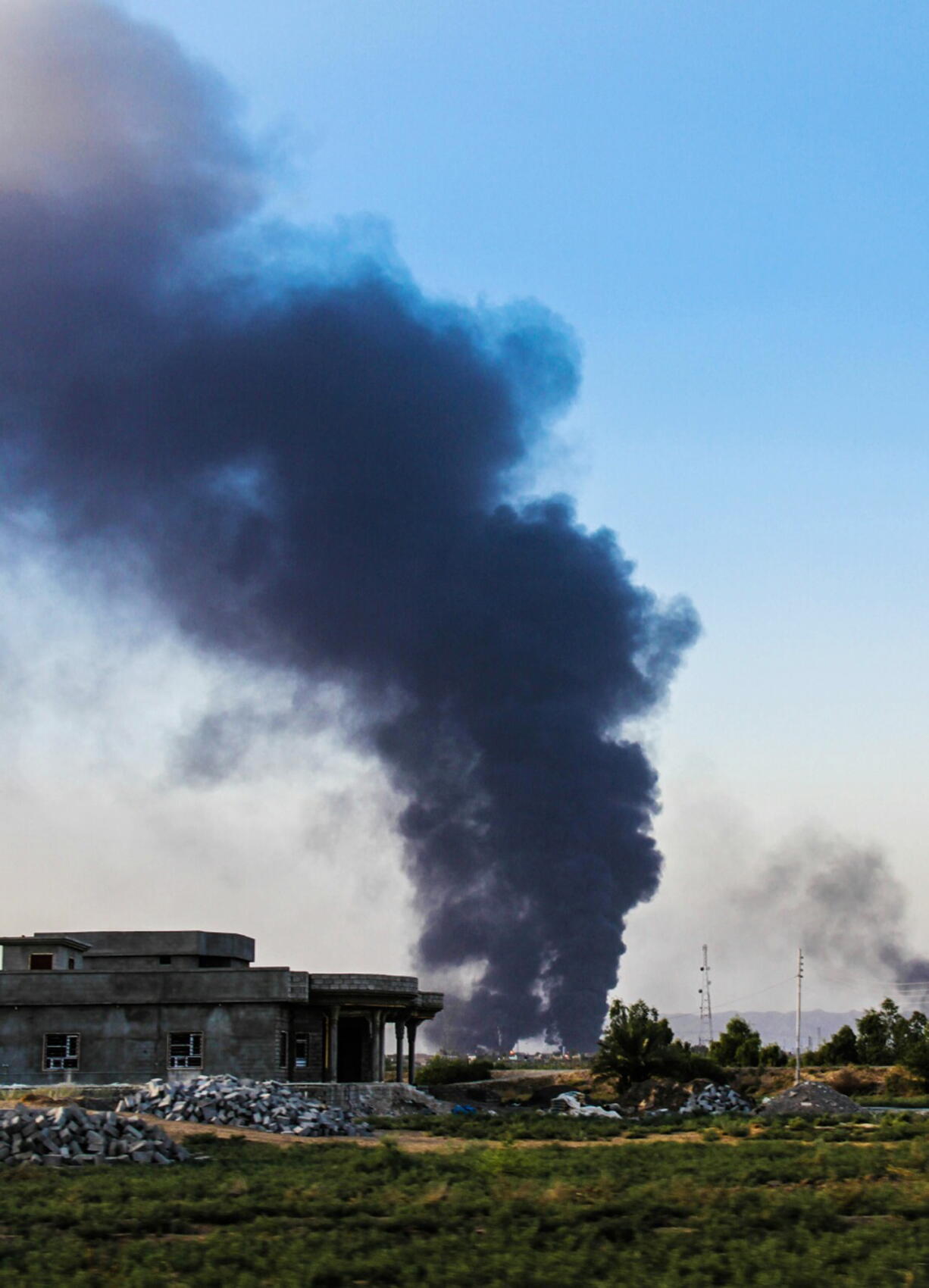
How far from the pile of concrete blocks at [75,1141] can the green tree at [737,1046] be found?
7402 centimetres

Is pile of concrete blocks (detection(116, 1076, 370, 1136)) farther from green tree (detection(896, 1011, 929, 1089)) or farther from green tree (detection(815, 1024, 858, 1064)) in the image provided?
green tree (detection(815, 1024, 858, 1064))

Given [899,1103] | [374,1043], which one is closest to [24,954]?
[374,1043]

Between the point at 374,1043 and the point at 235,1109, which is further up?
the point at 235,1109

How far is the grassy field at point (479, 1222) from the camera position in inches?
645

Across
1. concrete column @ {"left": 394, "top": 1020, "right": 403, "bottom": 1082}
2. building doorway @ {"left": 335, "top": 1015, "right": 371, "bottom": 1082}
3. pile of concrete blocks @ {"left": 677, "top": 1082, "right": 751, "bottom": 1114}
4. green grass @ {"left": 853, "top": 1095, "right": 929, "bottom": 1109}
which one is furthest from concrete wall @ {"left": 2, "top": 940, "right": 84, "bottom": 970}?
green grass @ {"left": 853, "top": 1095, "right": 929, "bottom": 1109}

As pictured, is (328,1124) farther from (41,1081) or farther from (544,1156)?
(41,1081)

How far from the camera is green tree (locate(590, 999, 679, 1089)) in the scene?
71.8 meters

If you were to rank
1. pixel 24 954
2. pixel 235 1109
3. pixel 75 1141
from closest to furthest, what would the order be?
pixel 75 1141
pixel 235 1109
pixel 24 954

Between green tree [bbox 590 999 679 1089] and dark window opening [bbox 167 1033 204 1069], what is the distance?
25.0 metres

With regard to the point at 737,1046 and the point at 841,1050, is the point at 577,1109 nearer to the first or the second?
the point at 841,1050

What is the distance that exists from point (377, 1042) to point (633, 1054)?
15.9 meters

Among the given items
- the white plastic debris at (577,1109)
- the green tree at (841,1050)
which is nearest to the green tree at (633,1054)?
the white plastic debris at (577,1109)

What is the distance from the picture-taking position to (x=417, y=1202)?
22172 mm

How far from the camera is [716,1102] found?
192ft
